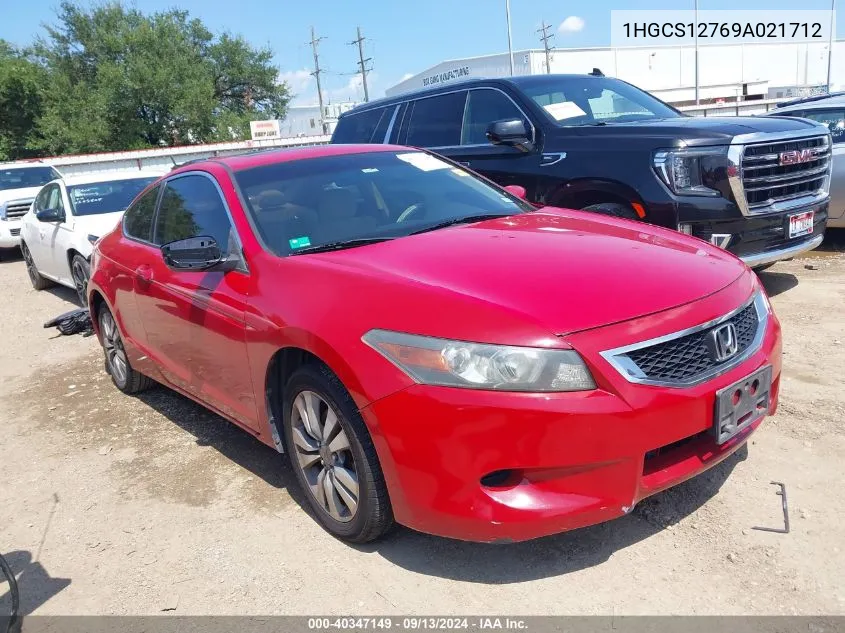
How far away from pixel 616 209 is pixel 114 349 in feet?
12.7

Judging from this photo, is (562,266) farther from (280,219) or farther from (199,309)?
(199,309)

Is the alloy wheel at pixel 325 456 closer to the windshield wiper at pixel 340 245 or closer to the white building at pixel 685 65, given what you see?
the windshield wiper at pixel 340 245

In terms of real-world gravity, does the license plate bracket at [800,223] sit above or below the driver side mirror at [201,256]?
below

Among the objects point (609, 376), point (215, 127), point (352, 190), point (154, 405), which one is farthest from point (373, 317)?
point (215, 127)

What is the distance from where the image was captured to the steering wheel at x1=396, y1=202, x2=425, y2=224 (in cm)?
368

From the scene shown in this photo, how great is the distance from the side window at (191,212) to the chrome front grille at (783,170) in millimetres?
3611

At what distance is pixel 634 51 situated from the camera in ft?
232

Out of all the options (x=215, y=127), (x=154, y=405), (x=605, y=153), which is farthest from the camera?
(x=215, y=127)

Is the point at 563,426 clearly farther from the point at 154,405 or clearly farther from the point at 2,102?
the point at 2,102

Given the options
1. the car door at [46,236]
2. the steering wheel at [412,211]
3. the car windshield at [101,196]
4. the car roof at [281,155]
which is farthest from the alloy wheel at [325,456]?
the car door at [46,236]

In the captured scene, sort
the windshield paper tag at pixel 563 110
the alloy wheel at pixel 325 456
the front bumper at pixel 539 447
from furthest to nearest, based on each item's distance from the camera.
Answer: the windshield paper tag at pixel 563 110
the alloy wheel at pixel 325 456
the front bumper at pixel 539 447

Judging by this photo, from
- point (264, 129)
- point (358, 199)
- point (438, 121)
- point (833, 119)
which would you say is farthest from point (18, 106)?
point (358, 199)

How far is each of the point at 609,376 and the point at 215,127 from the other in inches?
1977

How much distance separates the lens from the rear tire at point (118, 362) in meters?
5.20
